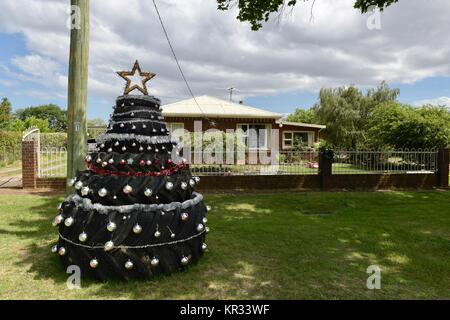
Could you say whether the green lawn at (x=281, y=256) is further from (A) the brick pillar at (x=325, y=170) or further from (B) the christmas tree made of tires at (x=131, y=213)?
(A) the brick pillar at (x=325, y=170)

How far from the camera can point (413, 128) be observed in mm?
18391

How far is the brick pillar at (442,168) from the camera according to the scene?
14219mm

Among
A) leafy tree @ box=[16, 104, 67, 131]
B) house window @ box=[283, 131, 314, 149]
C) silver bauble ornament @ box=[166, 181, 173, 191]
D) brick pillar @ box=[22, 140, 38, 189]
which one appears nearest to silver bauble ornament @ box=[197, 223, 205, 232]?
silver bauble ornament @ box=[166, 181, 173, 191]

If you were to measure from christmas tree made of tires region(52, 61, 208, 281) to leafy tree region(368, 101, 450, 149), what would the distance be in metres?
16.3

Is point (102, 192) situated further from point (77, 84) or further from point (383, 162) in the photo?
point (383, 162)

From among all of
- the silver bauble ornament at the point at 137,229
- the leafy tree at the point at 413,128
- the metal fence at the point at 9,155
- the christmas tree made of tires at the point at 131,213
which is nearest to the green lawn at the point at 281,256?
the christmas tree made of tires at the point at 131,213

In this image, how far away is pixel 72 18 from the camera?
17.8 feet

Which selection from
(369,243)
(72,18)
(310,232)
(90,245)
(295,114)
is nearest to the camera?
(90,245)

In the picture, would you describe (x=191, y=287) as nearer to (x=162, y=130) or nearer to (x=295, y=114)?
(x=162, y=130)

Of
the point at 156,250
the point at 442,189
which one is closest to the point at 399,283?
the point at 156,250

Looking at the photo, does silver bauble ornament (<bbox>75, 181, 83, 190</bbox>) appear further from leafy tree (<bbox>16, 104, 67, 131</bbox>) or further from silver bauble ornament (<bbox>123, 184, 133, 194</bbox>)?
leafy tree (<bbox>16, 104, 67, 131</bbox>)

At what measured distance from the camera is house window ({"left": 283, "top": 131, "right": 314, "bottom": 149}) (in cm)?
2733

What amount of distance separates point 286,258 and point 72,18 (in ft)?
15.6

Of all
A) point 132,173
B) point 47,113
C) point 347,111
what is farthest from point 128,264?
point 47,113
